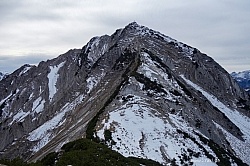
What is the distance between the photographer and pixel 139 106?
3045 centimetres

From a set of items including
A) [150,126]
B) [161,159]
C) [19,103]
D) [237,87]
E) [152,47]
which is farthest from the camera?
[19,103]

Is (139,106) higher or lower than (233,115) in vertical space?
lower

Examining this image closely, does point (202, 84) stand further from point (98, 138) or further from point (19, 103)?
point (19, 103)

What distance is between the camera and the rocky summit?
25.2 metres

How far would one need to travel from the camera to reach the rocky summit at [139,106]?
25234 mm

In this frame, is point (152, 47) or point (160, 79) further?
point (152, 47)

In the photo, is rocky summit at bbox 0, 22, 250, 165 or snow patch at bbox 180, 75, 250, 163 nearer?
rocky summit at bbox 0, 22, 250, 165

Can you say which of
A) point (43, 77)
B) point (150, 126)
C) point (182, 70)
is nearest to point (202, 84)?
point (182, 70)

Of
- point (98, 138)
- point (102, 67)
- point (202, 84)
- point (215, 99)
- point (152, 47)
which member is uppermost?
point (152, 47)

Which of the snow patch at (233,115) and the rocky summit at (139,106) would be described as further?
the snow patch at (233,115)

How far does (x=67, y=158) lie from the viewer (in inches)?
514

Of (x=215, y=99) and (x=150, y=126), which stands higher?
(x=215, y=99)

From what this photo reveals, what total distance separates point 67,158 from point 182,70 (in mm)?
49754

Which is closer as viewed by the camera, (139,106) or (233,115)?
(139,106)
